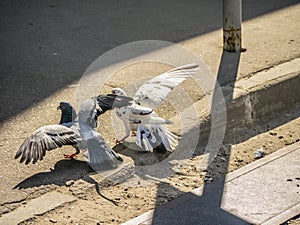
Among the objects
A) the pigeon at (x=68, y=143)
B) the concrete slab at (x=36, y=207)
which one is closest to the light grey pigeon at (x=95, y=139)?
the pigeon at (x=68, y=143)

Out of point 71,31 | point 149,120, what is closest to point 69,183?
point 149,120

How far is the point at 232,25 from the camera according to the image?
19.8ft

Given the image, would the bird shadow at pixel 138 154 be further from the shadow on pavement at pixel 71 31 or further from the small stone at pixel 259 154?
the shadow on pavement at pixel 71 31

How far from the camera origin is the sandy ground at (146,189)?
12.7ft

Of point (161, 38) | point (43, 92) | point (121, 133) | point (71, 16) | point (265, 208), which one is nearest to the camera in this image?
point (265, 208)

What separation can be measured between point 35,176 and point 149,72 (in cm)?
183

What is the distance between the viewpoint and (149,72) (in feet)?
18.7

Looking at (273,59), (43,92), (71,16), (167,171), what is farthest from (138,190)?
(71,16)

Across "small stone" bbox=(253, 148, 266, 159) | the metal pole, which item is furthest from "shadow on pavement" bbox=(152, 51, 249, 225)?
the metal pole

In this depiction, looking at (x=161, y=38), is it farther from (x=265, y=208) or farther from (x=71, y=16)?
(x=265, y=208)

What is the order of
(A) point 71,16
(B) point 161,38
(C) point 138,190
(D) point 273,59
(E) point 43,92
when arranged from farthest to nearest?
(A) point 71,16, (B) point 161,38, (D) point 273,59, (E) point 43,92, (C) point 138,190

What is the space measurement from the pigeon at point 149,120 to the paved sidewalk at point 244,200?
18.7 inches

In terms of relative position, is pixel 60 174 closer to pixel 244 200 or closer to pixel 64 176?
pixel 64 176

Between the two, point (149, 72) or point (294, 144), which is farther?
point (149, 72)
